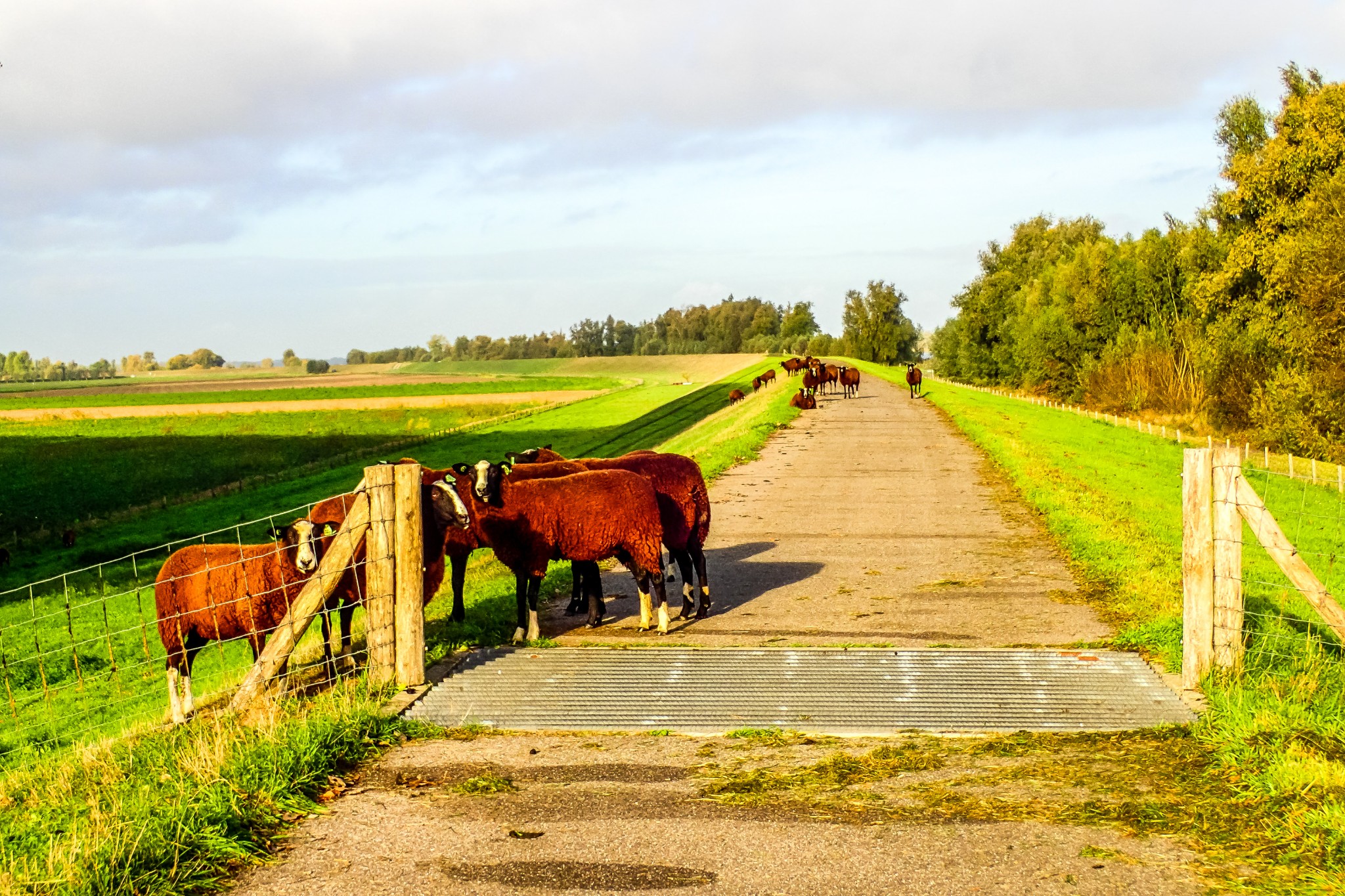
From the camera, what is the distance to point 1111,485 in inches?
1134

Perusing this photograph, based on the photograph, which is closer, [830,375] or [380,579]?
[380,579]

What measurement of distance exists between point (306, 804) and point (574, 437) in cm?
5785

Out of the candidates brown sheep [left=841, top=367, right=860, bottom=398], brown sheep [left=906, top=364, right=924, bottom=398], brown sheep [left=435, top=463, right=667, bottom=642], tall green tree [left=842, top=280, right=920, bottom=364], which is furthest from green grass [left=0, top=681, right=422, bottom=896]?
tall green tree [left=842, top=280, right=920, bottom=364]

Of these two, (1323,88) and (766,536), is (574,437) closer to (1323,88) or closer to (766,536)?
(1323,88)

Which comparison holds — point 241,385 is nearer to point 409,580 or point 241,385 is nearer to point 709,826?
point 409,580

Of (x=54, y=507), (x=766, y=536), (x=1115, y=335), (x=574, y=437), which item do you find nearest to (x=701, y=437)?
(x=574, y=437)

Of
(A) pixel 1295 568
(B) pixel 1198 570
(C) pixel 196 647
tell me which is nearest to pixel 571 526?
(C) pixel 196 647

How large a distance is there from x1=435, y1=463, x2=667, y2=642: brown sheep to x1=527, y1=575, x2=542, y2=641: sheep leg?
0.05ft

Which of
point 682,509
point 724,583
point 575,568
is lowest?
point 724,583

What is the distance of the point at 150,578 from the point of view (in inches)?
1144

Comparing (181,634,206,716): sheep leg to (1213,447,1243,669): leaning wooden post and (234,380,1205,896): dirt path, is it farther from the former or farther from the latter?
(1213,447,1243,669): leaning wooden post

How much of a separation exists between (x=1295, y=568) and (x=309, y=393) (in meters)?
140

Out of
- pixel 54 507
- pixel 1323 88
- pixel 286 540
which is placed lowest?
pixel 54 507

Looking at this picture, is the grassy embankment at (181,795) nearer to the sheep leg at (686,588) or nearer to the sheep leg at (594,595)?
the sheep leg at (594,595)
